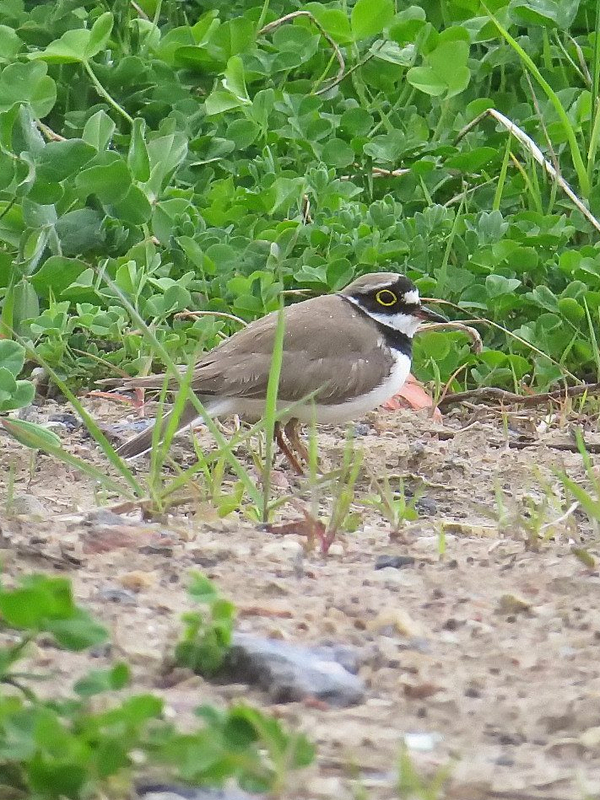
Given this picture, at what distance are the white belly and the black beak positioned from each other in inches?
19.5

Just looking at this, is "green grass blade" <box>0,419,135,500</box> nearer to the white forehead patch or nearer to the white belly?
the white belly

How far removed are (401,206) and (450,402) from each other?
1.28 meters

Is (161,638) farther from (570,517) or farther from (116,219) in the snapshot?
(116,219)

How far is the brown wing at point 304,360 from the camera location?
17.2ft

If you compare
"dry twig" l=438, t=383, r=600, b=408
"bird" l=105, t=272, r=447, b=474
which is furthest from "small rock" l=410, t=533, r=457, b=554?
"dry twig" l=438, t=383, r=600, b=408

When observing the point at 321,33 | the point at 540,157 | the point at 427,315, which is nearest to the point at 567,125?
the point at 540,157

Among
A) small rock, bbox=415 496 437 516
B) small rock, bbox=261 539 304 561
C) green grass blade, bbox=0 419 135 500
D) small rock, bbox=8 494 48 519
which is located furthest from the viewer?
small rock, bbox=415 496 437 516

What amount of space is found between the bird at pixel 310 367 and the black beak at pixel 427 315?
151mm

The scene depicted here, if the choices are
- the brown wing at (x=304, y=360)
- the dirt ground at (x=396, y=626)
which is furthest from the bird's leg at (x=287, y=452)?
the dirt ground at (x=396, y=626)

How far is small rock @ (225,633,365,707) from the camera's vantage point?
2131 mm

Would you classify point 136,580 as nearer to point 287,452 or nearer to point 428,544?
point 428,544

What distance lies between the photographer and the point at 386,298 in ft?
19.2

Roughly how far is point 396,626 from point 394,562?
0.51 meters

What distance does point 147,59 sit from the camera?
747 centimetres
